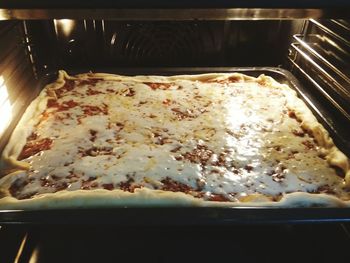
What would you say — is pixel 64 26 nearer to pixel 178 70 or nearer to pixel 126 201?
pixel 178 70

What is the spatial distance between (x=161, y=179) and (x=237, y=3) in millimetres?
949

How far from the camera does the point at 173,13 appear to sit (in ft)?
3.78

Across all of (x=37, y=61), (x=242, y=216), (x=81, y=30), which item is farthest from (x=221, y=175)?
(x=37, y=61)

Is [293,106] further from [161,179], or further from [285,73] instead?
[161,179]

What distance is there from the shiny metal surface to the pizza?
78 cm

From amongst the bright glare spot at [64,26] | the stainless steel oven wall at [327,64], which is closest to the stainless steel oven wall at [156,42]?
the bright glare spot at [64,26]

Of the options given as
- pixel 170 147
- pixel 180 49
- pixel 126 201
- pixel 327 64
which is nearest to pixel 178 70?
pixel 180 49

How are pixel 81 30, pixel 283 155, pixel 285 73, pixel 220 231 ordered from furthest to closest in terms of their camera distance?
pixel 285 73 < pixel 81 30 < pixel 283 155 < pixel 220 231

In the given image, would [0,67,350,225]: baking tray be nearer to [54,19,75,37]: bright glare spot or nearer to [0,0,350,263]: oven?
[0,0,350,263]: oven

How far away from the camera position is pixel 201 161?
6.00ft

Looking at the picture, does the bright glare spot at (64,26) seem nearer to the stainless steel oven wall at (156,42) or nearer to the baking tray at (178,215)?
the stainless steel oven wall at (156,42)

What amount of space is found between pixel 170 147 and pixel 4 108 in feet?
3.41

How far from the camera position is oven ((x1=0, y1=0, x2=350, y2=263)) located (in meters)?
1.17

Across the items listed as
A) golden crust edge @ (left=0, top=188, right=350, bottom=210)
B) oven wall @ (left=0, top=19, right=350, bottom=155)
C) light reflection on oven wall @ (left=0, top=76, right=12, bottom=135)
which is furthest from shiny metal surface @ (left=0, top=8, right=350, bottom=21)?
oven wall @ (left=0, top=19, right=350, bottom=155)
